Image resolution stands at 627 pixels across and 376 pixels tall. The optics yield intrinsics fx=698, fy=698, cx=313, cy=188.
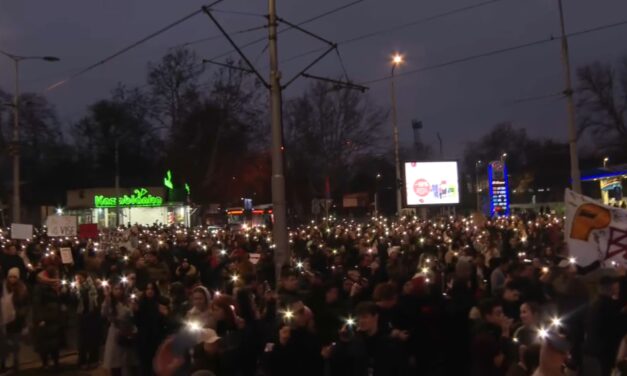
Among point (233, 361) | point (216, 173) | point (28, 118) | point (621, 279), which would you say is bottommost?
point (233, 361)

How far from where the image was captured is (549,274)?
881 cm

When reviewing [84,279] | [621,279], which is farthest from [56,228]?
[621,279]

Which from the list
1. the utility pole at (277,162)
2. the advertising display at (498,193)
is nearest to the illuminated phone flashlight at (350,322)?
the utility pole at (277,162)

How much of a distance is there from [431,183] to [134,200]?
28.1 metres

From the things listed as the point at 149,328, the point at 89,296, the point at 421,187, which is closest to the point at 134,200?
the point at 421,187

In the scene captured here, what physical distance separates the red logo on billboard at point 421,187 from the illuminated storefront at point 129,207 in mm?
25402

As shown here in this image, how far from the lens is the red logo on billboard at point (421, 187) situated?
1235 inches

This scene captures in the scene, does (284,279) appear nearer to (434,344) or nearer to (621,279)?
(434,344)

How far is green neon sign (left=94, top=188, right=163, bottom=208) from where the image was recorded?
52.2m

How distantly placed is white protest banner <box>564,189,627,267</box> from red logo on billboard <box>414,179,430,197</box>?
21246 millimetres

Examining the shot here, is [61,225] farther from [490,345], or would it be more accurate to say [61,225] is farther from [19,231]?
[490,345]

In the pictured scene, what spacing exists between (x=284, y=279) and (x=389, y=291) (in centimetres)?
208

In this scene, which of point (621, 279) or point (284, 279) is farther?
point (284, 279)

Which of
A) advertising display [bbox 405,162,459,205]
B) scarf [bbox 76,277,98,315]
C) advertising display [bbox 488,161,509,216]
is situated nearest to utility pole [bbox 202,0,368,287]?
scarf [bbox 76,277,98,315]
